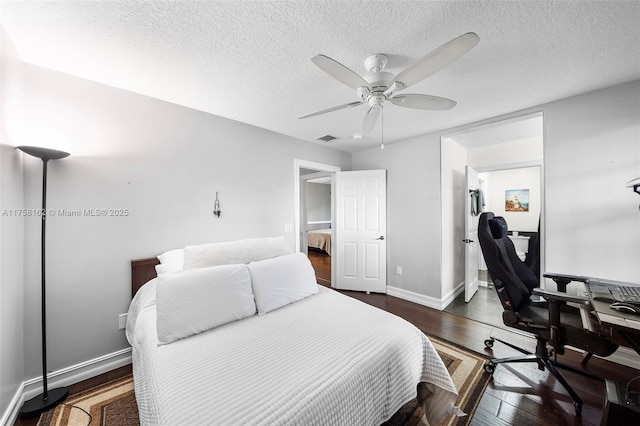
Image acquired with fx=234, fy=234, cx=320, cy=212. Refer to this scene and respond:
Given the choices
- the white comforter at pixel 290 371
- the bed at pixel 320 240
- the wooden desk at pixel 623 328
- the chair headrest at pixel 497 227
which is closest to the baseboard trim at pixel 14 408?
the white comforter at pixel 290 371

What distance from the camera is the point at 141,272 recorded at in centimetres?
206

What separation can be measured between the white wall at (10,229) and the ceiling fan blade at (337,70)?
1.82 m

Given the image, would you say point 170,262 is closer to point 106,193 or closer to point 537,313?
point 106,193

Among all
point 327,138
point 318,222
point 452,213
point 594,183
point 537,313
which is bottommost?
point 537,313

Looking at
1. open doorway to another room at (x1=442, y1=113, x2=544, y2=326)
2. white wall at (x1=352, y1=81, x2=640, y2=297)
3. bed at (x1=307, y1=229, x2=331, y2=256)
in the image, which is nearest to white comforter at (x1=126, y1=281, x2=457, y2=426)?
white wall at (x1=352, y1=81, x2=640, y2=297)

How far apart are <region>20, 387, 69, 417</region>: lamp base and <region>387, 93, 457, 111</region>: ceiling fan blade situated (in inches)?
122

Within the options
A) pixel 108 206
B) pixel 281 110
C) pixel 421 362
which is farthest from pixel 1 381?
pixel 281 110

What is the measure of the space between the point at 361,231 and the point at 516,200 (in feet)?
11.6

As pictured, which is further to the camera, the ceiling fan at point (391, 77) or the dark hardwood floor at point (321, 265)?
the dark hardwood floor at point (321, 265)

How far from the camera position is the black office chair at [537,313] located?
59.3 inches

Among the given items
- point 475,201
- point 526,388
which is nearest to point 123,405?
point 526,388

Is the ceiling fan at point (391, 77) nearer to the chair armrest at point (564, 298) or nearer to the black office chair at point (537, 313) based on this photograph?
the black office chair at point (537, 313)

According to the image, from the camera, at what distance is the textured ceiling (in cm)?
124

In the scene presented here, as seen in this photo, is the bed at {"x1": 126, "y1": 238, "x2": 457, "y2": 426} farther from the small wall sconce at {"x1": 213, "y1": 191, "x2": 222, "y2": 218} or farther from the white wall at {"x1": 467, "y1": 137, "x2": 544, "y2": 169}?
the white wall at {"x1": 467, "y1": 137, "x2": 544, "y2": 169}
